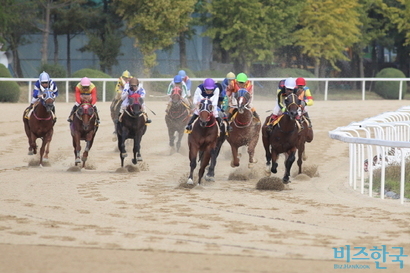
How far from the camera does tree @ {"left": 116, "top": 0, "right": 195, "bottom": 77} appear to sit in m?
30.4

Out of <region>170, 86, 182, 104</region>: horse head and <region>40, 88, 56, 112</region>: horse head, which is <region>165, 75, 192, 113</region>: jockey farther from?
<region>40, 88, 56, 112</region>: horse head

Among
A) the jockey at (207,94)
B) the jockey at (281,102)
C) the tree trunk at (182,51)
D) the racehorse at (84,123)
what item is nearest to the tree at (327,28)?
the tree trunk at (182,51)

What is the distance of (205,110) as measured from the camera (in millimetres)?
11125

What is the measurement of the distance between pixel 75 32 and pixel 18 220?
25.0 metres

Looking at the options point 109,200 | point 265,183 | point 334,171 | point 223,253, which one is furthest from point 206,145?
point 223,253

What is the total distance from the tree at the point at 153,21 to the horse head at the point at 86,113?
690 inches

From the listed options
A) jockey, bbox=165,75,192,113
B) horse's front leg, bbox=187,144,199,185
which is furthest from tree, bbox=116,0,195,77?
horse's front leg, bbox=187,144,199,185

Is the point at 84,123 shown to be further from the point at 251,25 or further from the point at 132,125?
the point at 251,25

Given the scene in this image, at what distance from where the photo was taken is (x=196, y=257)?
680 cm

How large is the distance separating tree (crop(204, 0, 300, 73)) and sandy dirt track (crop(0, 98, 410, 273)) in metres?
17.9

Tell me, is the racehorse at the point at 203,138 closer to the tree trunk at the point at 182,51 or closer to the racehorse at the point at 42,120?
the racehorse at the point at 42,120

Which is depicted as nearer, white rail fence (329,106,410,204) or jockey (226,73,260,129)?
white rail fence (329,106,410,204)

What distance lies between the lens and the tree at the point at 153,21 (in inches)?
1198

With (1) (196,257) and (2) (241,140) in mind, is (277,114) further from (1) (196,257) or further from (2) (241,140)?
(1) (196,257)
